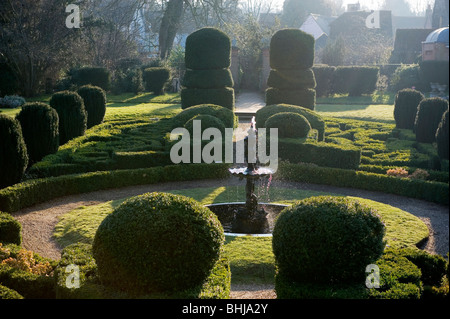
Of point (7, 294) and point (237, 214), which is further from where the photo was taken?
point (237, 214)

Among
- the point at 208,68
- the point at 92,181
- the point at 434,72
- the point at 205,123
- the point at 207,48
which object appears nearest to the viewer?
the point at 92,181

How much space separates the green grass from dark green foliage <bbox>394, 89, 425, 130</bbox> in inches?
290

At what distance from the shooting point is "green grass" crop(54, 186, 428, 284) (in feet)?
21.6

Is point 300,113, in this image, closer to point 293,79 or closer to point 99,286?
point 293,79

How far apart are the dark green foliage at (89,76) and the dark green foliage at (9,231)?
20.4 m

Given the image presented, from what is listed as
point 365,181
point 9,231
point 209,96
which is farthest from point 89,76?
point 9,231

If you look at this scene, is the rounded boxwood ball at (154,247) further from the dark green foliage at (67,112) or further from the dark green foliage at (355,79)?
the dark green foliage at (355,79)

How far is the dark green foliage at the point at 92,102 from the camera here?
16.0m

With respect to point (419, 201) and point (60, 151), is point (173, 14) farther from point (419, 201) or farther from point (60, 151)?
point (419, 201)

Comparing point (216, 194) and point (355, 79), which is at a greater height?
point (355, 79)

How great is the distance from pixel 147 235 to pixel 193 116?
35.2 ft

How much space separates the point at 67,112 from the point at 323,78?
65.4ft

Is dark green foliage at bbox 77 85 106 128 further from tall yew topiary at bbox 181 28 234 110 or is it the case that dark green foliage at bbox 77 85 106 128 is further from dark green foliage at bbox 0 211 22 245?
dark green foliage at bbox 0 211 22 245

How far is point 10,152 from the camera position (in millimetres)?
9305
